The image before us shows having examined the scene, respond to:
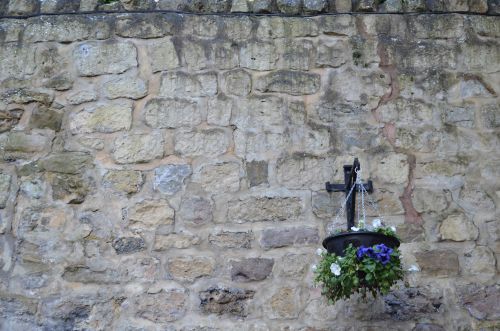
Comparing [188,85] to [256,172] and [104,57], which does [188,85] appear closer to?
[104,57]

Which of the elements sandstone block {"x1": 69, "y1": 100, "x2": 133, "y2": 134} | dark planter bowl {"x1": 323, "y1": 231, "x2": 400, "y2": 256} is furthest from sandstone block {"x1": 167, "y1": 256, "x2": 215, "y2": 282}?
sandstone block {"x1": 69, "y1": 100, "x2": 133, "y2": 134}

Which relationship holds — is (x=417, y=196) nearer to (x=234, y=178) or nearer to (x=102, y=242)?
(x=234, y=178)

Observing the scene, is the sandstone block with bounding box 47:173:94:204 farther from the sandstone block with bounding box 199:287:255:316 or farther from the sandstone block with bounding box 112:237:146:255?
the sandstone block with bounding box 199:287:255:316

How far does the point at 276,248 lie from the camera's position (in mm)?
3738

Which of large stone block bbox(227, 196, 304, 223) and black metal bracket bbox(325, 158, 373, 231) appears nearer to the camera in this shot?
black metal bracket bbox(325, 158, 373, 231)

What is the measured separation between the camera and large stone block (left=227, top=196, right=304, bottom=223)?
3.79 meters

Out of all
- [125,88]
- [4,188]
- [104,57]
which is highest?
[104,57]

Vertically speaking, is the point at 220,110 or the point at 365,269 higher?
the point at 220,110

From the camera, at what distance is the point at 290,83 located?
13.4ft

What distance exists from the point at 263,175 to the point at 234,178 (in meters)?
0.16

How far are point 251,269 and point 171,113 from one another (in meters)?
1.00

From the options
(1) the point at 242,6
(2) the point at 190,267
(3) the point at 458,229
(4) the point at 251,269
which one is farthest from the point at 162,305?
(1) the point at 242,6

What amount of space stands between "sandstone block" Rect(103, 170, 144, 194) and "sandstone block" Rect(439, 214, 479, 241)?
1667 mm

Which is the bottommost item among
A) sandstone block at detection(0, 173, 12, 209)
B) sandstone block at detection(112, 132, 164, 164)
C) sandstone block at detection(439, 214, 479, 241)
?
sandstone block at detection(439, 214, 479, 241)
